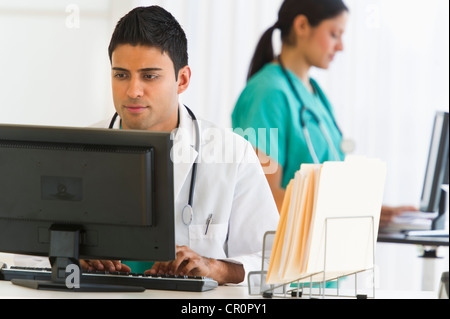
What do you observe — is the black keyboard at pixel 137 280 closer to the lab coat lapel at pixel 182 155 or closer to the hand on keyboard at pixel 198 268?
the hand on keyboard at pixel 198 268

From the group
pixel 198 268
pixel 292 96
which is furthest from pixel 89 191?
pixel 292 96

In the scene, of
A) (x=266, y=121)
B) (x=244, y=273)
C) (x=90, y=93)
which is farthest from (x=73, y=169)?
(x=90, y=93)

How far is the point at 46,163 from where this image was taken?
1285 mm

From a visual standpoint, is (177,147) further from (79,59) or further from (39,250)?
(79,59)

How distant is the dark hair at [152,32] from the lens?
1.80 metres

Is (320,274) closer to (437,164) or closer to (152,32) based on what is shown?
(152,32)

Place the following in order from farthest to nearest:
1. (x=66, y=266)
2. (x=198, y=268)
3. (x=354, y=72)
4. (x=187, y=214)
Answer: (x=354, y=72), (x=187, y=214), (x=198, y=268), (x=66, y=266)

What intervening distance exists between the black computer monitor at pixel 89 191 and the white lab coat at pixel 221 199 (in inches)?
16.4

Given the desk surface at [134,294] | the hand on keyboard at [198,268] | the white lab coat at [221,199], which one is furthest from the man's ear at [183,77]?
the desk surface at [134,294]

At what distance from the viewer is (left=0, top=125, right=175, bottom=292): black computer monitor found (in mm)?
1262

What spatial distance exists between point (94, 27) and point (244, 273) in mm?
2076

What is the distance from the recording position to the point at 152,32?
1.81 m

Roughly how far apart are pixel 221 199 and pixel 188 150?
16 centimetres

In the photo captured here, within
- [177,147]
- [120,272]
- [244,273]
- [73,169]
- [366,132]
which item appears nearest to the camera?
[73,169]
